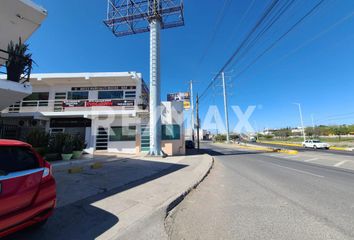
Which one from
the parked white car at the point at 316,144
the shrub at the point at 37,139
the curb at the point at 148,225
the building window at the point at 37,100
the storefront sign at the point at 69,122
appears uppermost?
the building window at the point at 37,100

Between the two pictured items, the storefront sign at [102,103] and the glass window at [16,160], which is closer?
the glass window at [16,160]

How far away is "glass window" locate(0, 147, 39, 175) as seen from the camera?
2.90m

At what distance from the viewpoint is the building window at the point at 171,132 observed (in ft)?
62.8

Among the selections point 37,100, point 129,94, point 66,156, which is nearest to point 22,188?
point 66,156

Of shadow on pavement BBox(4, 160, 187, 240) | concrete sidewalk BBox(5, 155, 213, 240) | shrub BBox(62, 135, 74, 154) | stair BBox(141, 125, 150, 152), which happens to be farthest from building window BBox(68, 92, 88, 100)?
shadow on pavement BBox(4, 160, 187, 240)

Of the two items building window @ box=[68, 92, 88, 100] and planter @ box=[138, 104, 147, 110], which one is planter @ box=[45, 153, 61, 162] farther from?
building window @ box=[68, 92, 88, 100]

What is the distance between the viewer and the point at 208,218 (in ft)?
14.0

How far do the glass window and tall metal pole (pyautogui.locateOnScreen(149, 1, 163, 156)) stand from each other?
1322 centimetres

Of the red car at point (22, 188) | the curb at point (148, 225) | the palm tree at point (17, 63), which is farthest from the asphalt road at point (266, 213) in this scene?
the palm tree at point (17, 63)

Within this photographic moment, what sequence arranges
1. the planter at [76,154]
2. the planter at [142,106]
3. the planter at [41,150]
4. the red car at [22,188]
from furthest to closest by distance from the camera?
the planter at [142,106]
the planter at [76,154]
the planter at [41,150]
the red car at [22,188]

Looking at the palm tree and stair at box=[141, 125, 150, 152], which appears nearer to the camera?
the palm tree

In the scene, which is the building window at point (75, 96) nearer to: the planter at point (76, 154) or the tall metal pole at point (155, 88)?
the tall metal pole at point (155, 88)

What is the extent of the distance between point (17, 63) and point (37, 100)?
47.0 ft

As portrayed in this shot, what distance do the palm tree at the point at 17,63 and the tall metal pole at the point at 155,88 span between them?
31.4 feet
